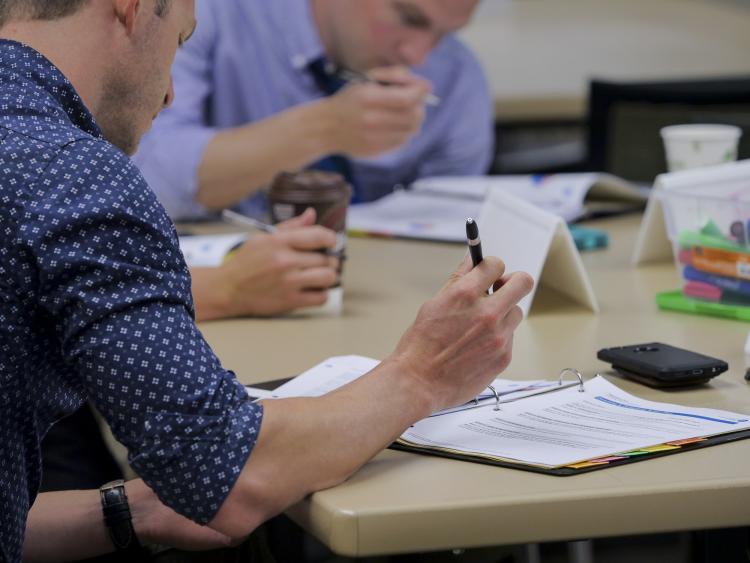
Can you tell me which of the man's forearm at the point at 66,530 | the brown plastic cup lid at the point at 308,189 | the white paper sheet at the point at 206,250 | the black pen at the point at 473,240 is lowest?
the man's forearm at the point at 66,530

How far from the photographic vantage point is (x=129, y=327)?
0.82 metres

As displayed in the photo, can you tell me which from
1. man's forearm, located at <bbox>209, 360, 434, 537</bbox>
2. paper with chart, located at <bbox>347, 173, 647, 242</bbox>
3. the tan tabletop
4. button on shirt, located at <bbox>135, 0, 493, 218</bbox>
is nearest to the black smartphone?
the tan tabletop

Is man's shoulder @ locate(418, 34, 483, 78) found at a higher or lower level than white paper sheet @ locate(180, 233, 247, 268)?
higher

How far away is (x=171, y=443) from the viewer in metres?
0.83

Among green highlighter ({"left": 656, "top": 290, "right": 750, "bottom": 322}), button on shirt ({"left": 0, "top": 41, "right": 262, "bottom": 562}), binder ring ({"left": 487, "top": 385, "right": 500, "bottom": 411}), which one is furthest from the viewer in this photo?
green highlighter ({"left": 656, "top": 290, "right": 750, "bottom": 322})

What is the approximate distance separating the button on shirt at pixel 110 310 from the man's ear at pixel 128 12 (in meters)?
0.10

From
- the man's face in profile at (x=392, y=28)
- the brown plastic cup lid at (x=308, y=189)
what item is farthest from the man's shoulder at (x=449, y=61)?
the brown plastic cup lid at (x=308, y=189)

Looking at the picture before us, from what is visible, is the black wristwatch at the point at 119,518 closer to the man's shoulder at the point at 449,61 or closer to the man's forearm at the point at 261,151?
the man's forearm at the point at 261,151

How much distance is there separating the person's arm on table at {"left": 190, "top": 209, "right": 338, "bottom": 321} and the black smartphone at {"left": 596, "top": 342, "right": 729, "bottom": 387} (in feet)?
1.36

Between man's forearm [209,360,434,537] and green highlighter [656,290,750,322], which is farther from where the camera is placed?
green highlighter [656,290,750,322]

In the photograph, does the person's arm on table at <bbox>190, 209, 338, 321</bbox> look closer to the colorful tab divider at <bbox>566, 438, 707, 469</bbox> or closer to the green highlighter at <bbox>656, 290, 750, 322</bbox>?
the green highlighter at <bbox>656, 290, 750, 322</bbox>

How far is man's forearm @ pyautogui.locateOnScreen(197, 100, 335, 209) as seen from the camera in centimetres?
210

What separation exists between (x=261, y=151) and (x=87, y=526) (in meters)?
1.11

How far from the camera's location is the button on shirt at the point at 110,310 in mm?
819
